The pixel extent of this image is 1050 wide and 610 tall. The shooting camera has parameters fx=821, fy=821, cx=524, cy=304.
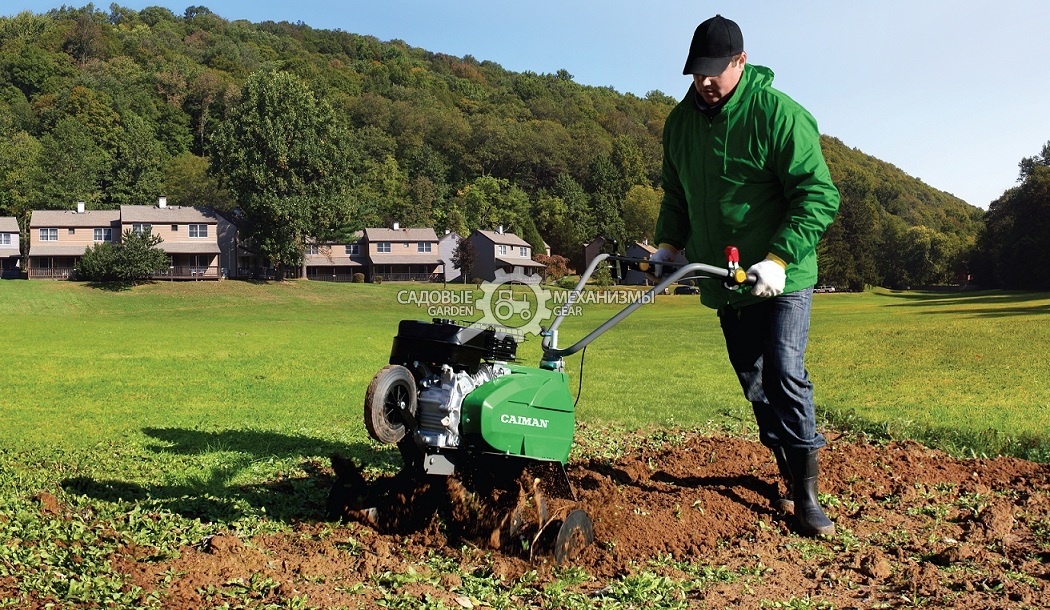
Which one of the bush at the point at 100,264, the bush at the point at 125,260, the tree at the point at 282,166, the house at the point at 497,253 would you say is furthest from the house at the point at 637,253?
the bush at the point at 100,264

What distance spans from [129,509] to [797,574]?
13.5 ft

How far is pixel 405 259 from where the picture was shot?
96312 millimetres

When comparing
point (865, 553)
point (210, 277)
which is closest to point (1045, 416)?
point (865, 553)

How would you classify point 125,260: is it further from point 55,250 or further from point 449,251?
point 449,251

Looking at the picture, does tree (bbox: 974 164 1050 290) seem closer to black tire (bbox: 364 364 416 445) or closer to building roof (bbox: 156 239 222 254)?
building roof (bbox: 156 239 222 254)

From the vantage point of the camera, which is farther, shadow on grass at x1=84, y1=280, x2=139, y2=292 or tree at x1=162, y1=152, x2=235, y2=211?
tree at x1=162, y1=152, x2=235, y2=211

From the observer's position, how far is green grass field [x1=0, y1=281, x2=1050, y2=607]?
16.1 feet

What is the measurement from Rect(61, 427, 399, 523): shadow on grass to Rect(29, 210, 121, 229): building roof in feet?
272

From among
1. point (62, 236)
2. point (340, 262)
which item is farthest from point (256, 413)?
point (340, 262)

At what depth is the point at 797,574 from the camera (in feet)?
14.3

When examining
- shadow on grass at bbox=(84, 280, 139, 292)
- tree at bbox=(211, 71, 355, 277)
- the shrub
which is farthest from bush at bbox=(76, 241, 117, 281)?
the shrub

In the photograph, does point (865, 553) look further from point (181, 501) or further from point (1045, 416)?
point (1045, 416)

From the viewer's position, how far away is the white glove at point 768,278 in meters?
4.49

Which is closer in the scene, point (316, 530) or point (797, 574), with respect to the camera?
point (797, 574)
